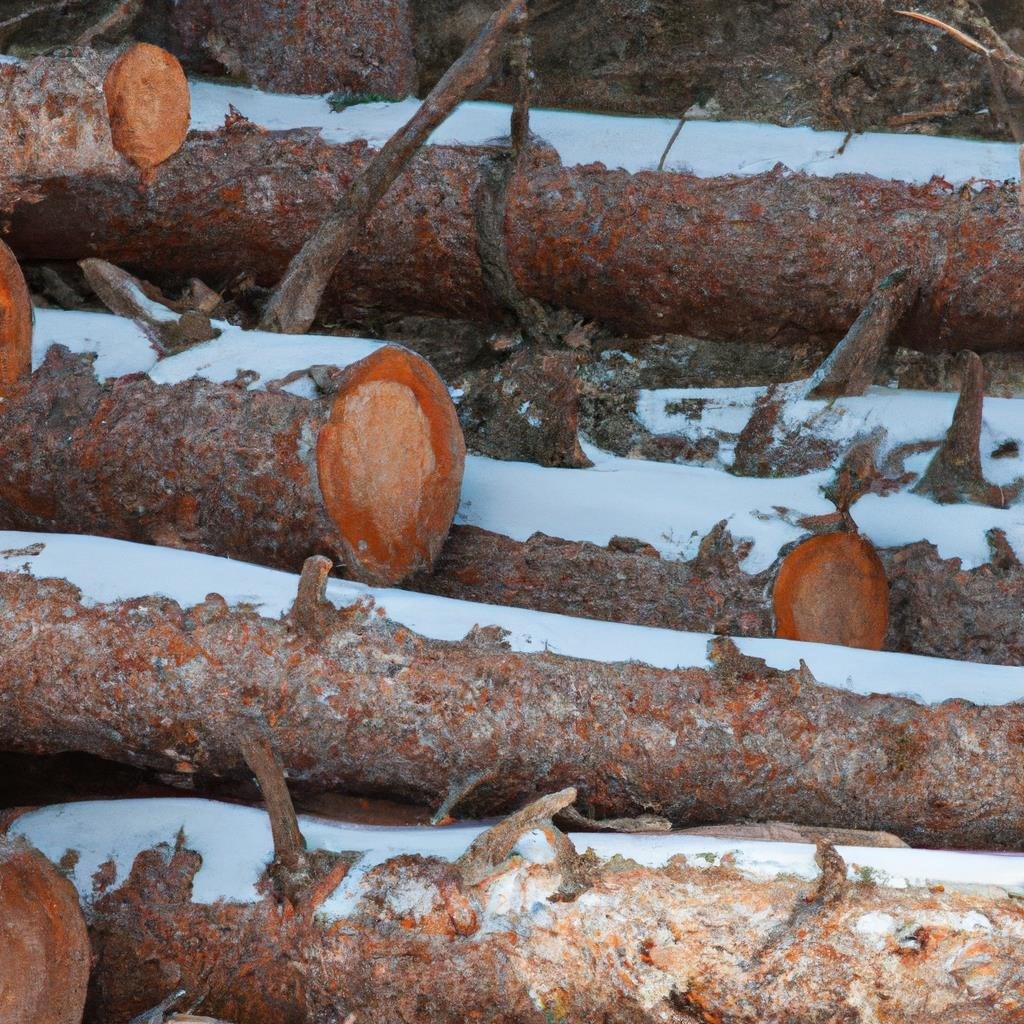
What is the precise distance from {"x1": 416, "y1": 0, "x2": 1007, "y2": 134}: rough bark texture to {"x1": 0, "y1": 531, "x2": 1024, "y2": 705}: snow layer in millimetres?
2499

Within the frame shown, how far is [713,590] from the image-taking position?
3.01m

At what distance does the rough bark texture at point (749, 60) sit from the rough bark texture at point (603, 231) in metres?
1.00

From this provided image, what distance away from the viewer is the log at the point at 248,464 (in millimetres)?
2857

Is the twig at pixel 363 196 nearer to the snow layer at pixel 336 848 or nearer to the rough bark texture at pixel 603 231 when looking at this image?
the rough bark texture at pixel 603 231

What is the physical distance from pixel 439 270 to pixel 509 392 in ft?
1.74

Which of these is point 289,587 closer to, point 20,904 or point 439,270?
point 20,904

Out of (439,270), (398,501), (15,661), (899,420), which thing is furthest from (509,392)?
(15,661)

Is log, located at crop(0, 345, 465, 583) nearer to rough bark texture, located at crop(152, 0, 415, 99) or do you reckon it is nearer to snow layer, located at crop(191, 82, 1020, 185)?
snow layer, located at crop(191, 82, 1020, 185)

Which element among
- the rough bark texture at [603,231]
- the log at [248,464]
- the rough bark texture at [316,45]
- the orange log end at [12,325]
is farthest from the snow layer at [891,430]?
the orange log end at [12,325]

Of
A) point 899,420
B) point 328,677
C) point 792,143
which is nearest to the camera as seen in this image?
point 328,677

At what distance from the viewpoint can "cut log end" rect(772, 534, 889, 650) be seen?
9.76 ft

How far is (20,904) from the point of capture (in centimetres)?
223

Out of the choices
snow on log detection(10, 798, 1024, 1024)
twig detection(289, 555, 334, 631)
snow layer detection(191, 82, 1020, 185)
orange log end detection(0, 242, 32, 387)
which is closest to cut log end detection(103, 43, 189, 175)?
snow layer detection(191, 82, 1020, 185)

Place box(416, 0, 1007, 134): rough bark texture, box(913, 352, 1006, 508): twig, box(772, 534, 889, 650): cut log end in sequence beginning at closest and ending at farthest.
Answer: box(772, 534, 889, 650): cut log end, box(913, 352, 1006, 508): twig, box(416, 0, 1007, 134): rough bark texture
